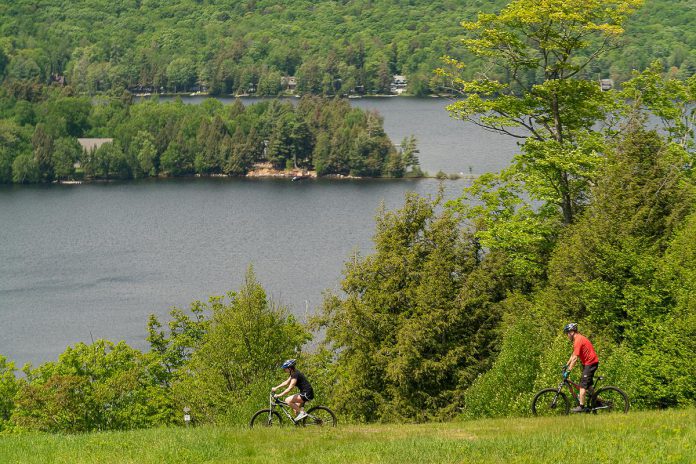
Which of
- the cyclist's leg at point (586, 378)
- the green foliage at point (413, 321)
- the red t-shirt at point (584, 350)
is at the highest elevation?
the red t-shirt at point (584, 350)

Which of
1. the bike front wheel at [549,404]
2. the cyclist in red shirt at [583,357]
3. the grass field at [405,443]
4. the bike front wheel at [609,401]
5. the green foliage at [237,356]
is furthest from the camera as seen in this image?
the green foliage at [237,356]

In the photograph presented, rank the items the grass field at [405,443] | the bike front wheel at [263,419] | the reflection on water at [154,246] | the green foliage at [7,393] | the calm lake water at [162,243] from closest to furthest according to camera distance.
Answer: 1. the grass field at [405,443]
2. the bike front wheel at [263,419]
3. the green foliage at [7,393]
4. the reflection on water at [154,246]
5. the calm lake water at [162,243]

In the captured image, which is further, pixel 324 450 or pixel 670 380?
pixel 670 380

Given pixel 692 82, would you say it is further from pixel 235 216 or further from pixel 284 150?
pixel 284 150

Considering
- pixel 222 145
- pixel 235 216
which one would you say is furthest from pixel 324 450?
pixel 222 145

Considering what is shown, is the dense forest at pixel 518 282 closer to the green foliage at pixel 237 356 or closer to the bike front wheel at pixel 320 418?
the green foliage at pixel 237 356

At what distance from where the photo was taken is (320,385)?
43906 millimetres

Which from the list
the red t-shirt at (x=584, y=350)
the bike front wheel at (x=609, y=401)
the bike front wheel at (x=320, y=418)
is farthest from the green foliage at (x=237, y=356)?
the red t-shirt at (x=584, y=350)

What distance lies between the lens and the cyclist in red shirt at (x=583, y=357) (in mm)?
24312

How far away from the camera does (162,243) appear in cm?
12381

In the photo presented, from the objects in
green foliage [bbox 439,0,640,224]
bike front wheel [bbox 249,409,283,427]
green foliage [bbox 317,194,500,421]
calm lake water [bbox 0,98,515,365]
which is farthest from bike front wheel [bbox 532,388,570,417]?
calm lake water [bbox 0,98,515,365]

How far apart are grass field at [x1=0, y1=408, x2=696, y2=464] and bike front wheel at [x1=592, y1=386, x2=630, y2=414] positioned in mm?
948

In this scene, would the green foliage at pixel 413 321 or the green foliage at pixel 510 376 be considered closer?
the green foliage at pixel 510 376

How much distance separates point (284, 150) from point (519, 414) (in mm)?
158684
